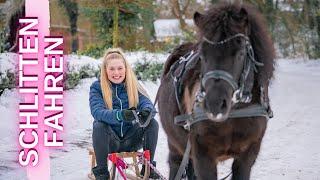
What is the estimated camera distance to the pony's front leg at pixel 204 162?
3.66 m

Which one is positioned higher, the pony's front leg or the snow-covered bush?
the snow-covered bush

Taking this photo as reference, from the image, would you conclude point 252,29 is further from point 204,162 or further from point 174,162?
point 174,162

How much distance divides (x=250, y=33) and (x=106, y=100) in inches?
75.5

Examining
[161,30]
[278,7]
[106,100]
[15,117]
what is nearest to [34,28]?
[106,100]

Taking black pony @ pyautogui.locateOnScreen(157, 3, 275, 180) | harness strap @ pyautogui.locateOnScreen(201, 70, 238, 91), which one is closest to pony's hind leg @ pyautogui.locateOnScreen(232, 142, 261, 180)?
black pony @ pyautogui.locateOnScreen(157, 3, 275, 180)

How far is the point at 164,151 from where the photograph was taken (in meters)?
7.61

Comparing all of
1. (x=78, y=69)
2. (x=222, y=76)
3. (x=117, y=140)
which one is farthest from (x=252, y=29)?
(x=78, y=69)

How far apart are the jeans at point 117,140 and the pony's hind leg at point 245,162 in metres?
1.31

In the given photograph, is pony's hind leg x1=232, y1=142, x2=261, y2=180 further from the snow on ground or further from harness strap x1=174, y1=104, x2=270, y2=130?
the snow on ground

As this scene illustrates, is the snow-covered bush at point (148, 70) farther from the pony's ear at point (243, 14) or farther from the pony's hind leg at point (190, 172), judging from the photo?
the pony's ear at point (243, 14)

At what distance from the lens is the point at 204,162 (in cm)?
366

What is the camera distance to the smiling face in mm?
4910

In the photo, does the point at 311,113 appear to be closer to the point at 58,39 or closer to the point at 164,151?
the point at 164,151

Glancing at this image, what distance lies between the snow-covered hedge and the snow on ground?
0.30 metres
